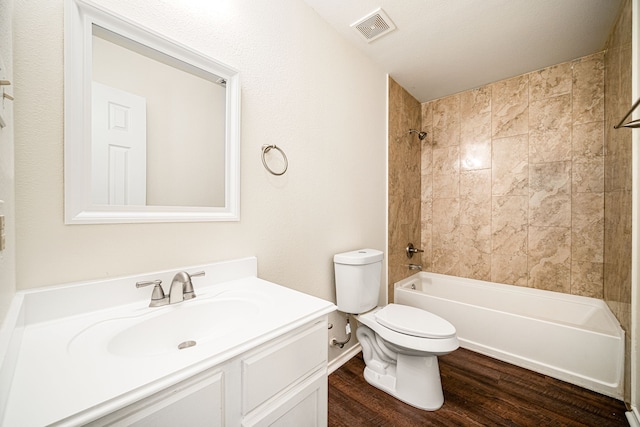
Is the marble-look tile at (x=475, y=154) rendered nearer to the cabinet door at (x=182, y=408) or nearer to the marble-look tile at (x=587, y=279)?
the marble-look tile at (x=587, y=279)

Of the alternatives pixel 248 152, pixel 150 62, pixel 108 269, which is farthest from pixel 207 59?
pixel 108 269

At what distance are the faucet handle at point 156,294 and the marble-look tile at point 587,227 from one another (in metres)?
2.92

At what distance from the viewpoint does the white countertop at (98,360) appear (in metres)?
0.41

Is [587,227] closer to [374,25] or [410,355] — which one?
[410,355]

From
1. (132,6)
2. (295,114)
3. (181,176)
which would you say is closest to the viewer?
(132,6)

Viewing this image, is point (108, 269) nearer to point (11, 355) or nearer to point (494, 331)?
point (11, 355)

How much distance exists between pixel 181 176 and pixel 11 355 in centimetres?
72

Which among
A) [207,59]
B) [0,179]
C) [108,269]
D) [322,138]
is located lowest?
[108,269]

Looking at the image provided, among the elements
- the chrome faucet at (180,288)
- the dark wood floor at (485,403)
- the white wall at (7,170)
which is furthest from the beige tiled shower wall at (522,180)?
the white wall at (7,170)

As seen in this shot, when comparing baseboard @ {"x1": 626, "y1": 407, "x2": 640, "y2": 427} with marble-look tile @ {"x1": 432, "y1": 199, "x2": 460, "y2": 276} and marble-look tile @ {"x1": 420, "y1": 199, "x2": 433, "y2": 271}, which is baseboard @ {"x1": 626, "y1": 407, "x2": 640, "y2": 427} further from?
marble-look tile @ {"x1": 420, "y1": 199, "x2": 433, "y2": 271}

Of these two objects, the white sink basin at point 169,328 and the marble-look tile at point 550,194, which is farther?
the marble-look tile at point 550,194

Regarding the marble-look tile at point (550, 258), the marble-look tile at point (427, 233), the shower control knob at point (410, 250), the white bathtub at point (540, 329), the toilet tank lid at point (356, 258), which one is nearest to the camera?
the white bathtub at point (540, 329)

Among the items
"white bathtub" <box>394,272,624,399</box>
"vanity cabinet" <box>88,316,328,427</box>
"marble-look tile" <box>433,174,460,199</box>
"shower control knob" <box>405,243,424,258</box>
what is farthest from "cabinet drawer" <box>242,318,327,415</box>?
"marble-look tile" <box>433,174,460,199</box>

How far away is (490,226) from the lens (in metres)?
2.41
